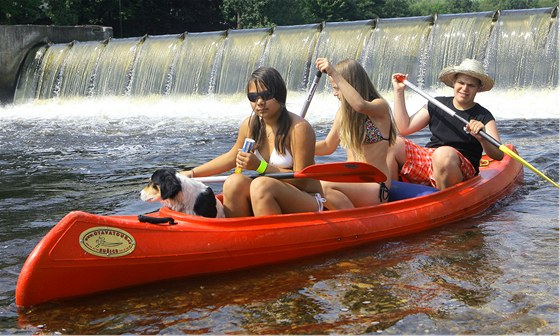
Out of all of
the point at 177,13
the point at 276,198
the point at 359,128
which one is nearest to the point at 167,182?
the point at 276,198

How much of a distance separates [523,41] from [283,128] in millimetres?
10322

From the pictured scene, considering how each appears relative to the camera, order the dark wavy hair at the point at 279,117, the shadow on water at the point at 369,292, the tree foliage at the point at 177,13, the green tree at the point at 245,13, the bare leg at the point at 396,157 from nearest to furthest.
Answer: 1. the shadow on water at the point at 369,292
2. the dark wavy hair at the point at 279,117
3. the bare leg at the point at 396,157
4. the tree foliage at the point at 177,13
5. the green tree at the point at 245,13

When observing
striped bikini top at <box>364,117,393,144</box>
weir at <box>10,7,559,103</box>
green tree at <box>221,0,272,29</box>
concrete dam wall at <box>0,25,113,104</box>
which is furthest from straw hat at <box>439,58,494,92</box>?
green tree at <box>221,0,272,29</box>

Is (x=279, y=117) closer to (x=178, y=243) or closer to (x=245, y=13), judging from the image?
(x=178, y=243)

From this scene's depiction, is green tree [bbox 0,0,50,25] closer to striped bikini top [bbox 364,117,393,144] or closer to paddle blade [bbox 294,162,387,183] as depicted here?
striped bikini top [bbox 364,117,393,144]

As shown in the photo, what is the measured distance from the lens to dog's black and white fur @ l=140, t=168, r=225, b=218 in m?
4.34

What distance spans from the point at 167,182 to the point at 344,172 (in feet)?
3.65

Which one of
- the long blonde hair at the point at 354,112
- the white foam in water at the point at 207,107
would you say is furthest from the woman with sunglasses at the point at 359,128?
the white foam in water at the point at 207,107

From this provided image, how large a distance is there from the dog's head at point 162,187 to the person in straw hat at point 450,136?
1.96 metres

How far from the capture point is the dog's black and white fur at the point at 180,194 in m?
4.34

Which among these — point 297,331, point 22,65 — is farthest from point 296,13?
point 297,331

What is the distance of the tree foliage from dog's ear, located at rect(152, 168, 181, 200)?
25.4m

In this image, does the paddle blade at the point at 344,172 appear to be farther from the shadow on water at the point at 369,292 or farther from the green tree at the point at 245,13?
the green tree at the point at 245,13

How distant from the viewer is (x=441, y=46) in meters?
14.5
